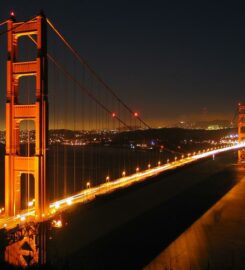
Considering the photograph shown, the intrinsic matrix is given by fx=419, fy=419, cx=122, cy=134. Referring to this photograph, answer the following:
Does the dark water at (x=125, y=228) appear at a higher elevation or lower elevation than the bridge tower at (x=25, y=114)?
lower

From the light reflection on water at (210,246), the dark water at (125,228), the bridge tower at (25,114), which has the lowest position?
the light reflection on water at (210,246)

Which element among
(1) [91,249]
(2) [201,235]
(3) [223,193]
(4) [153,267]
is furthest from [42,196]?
(3) [223,193]

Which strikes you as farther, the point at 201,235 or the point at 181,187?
the point at 181,187

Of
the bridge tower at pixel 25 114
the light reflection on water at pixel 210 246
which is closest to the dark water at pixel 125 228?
the light reflection on water at pixel 210 246

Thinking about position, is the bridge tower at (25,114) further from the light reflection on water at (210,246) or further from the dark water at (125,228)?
the light reflection on water at (210,246)

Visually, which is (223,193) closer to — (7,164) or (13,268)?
(7,164)

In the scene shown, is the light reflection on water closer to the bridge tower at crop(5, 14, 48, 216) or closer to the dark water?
the dark water

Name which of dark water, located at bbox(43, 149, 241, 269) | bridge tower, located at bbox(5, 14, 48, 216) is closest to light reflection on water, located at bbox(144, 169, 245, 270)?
dark water, located at bbox(43, 149, 241, 269)
